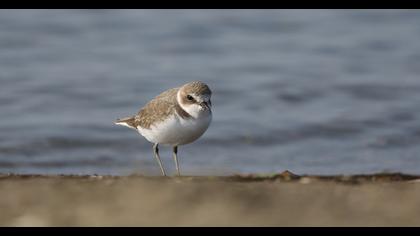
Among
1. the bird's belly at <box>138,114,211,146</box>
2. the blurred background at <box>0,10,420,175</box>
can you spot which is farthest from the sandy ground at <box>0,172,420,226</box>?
the blurred background at <box>0,10,420,175</box>

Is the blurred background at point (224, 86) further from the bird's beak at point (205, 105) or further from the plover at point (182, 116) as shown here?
the bird's beak at point (205, 105)

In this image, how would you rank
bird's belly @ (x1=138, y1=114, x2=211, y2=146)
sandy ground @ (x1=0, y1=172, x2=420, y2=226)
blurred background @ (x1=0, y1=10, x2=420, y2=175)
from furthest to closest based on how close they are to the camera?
blurred background @ (x1=0, y1=10, x2=420, y2=175)
bird's belly @ (x1=138, y1=114, x2=211, y2=146)
sandy ground @ (x1=0, y1=172, x2=420, y2=226)

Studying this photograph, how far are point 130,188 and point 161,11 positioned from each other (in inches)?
556

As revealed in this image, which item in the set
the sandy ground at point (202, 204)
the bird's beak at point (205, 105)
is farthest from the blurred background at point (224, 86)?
the sandy ground at point (202, 204)

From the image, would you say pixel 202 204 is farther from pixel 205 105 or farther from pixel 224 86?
pixel 224 86

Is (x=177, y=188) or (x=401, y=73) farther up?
(x=401, y=73)

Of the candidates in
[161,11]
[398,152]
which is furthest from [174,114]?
[161,11]

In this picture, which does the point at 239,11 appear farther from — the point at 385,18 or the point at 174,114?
the point at 174,114

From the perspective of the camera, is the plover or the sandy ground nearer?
the sandy ground

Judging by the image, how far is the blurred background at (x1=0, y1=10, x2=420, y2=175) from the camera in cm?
1253

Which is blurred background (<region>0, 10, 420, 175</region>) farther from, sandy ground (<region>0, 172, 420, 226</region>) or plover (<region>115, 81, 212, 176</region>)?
sandy ground (<region>0, 172, 420, 226</region>)

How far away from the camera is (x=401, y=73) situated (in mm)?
16469

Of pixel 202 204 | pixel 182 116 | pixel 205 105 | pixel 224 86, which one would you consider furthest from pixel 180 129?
pixel 224 86

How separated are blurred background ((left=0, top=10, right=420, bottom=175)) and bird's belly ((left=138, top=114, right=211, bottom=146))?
5.09 ft
